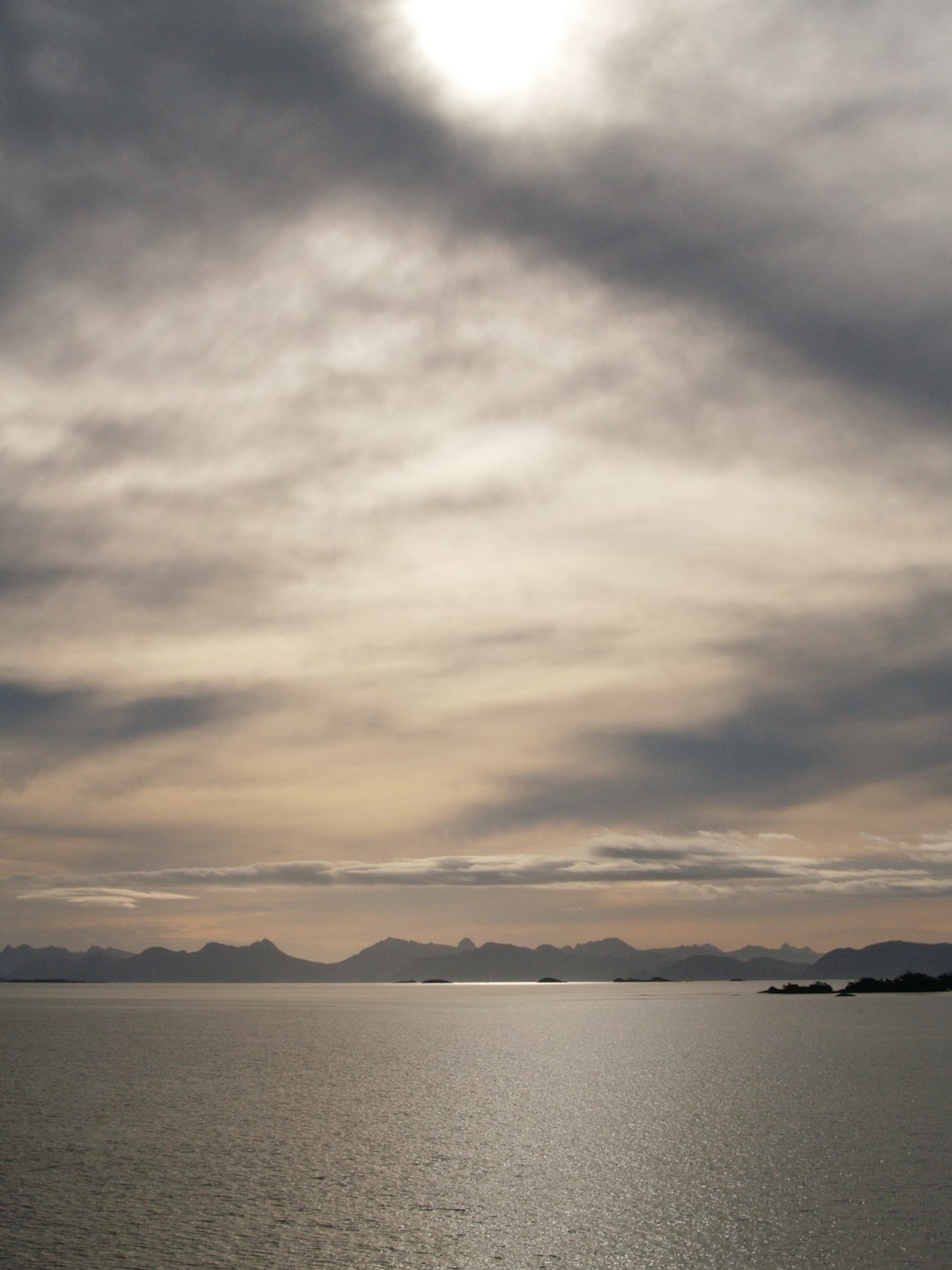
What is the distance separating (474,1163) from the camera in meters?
52.9

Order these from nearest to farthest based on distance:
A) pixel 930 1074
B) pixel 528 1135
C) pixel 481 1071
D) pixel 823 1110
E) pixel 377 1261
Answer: pixel 377 1261 < pixel 528 1135 < pixel 823 1110 < pixel 930 1074 < pixel 481 1071

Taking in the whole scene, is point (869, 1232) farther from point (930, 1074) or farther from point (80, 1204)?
point (930, 1074)

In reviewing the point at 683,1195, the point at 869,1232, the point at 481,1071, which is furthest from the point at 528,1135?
the point at 481,1071

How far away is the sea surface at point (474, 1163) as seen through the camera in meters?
36.6

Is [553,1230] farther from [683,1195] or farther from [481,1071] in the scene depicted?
[481,1071]

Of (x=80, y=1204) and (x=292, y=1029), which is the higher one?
(x=80, y=1204)

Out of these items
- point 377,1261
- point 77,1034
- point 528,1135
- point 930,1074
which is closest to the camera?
point 377,1261

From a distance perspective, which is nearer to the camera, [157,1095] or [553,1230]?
[553,1230]

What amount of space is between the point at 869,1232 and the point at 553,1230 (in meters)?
11.9

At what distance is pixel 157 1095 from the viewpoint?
79125 millimetres

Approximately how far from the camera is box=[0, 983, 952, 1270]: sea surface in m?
36.6

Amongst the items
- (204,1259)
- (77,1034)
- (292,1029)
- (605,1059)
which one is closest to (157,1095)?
(204,1259)

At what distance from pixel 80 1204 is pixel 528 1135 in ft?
93.2

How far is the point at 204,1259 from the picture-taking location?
115 ft
